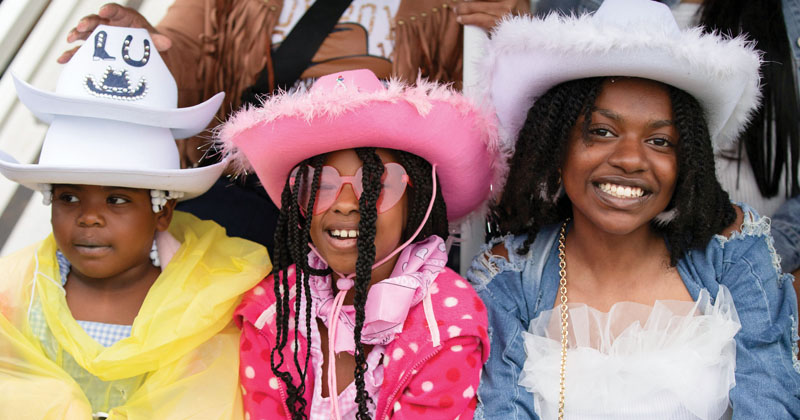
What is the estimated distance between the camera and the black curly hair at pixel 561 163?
200 centimetres

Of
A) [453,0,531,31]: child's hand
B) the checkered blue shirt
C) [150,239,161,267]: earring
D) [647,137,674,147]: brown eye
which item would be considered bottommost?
the checkered blue shirt

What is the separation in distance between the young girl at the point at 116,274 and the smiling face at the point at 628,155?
3.14 feet

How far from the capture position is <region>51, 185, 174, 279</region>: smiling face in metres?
2.04

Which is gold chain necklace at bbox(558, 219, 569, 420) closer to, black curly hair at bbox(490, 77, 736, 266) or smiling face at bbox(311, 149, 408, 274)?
black curly hair at bbox(490, 77, 736, 266)

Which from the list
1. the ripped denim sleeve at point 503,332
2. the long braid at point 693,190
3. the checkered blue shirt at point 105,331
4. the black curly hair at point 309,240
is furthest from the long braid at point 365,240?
the long braid at point 693,190

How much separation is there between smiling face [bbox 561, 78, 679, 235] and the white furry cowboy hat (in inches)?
2.4

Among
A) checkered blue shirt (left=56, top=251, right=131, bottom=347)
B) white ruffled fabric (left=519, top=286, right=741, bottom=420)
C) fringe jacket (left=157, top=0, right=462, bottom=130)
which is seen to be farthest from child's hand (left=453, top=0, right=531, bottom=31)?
checkered blue shirt (left=56, top=251, right=131, bottom=347)

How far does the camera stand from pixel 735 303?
6.66 ft

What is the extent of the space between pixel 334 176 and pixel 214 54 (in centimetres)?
114

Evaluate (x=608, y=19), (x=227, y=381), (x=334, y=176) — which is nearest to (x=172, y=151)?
(x=334, y=176)

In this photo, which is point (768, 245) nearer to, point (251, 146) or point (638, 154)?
point (638, 154)

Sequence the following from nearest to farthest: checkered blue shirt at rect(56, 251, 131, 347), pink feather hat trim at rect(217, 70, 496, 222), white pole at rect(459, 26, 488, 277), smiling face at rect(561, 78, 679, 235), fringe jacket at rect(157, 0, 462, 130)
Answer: pink feather hat trim at rect(217, 70, 496, 222) < smiling face at rect(561, 78, 679, 235) < checkered blue shirt at rect(56, 251, 131, 347) < white pole at rect(459, 26, 488, 277) < fringe jacket at rect(157, 0, 462, 130)

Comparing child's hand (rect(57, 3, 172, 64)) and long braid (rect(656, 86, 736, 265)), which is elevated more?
child's hand (rect(57, 3, 172, 64))

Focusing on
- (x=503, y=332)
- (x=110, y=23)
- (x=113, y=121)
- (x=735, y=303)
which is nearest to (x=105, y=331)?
(x=113, y=121)
